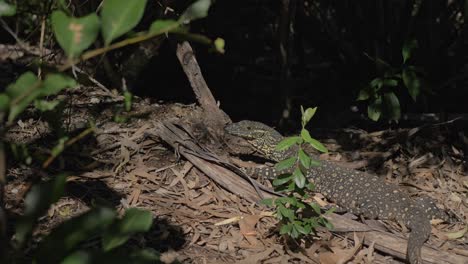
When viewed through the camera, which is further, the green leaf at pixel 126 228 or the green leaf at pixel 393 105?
the green leaf at pixel 393 105

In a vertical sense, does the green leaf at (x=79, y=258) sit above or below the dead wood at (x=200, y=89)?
above

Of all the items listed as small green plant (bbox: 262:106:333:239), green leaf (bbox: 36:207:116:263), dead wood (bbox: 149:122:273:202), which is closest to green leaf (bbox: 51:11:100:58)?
green leaf (bbox: 36:207:116:263)

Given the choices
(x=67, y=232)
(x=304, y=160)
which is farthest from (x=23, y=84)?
(x=304, y=160)

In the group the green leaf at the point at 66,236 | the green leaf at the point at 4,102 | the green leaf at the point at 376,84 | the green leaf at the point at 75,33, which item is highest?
the green leaf at the point at 75,33

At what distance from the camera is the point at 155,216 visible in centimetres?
450

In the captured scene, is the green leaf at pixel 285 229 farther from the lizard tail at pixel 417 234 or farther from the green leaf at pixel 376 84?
the green leaf at pixel 376 84

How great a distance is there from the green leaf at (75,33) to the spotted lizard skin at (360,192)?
12.8 ft

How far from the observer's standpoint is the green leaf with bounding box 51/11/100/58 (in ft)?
4.74

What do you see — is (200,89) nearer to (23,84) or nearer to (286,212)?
(286,212)

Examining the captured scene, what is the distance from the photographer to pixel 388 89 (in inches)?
251

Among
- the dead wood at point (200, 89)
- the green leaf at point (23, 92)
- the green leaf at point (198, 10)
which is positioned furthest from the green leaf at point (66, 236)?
the dead wood at point (200, 89)

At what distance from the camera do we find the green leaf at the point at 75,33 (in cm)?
144

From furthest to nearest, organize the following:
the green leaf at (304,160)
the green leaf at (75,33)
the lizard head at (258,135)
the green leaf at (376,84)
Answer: the green leaf at (376,84) < the lizard head at (258,135) < the green leaf at (304,160) < the green leaf at (75,33)

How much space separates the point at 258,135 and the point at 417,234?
179cm
